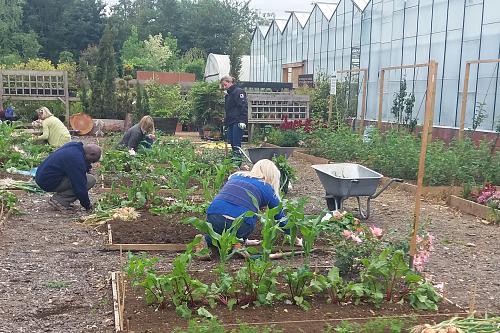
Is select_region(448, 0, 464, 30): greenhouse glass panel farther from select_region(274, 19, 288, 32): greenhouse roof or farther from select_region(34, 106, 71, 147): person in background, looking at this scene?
select_region(274, 19, 288, 32): greenhouse roof

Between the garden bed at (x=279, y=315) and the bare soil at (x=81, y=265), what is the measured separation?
0.28 ft

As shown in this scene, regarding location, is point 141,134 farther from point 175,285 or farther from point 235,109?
point 175,285

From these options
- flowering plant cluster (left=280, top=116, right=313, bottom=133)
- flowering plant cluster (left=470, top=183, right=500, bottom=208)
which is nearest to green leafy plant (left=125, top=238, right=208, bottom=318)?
flowering plant cluster (left=470, top=183, right=500, bottom=208)

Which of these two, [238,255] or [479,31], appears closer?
[238,255]

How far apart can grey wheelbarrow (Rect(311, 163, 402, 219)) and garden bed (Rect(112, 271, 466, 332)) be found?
2.81 meters

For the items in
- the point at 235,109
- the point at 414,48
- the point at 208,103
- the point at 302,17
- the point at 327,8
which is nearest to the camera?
the point at 235,109

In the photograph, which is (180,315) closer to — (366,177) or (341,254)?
(341,254)

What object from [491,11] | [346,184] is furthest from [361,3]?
[346,184]

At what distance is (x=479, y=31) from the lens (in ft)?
45.1

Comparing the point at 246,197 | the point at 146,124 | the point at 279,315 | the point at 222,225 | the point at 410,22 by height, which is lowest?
the point at 279,315

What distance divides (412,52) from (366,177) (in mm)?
10415

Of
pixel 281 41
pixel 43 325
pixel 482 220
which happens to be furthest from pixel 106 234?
pixel 281 41

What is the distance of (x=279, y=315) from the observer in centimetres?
389

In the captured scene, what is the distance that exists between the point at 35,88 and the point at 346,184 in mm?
15260
